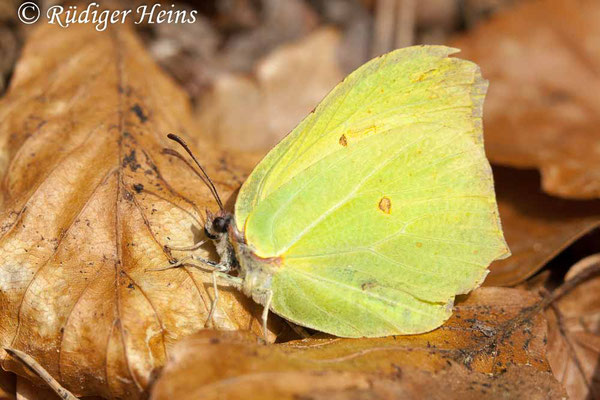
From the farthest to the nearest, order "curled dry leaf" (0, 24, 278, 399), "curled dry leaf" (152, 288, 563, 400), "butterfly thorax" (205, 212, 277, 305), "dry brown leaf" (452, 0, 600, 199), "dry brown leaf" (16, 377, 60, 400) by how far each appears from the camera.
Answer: "dry brown leaf" (452, 0, 600, 199), "dry brown leaf" (16, 377, 60, 400), "butterfly thorax" (205, 212, 277, 305), "curled dry leaf" (0, 24, 278, 399), "curled dry leaf" (152, 288, 563, 400)

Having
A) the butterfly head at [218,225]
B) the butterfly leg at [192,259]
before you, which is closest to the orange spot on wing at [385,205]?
the butterfly head at [218,225]

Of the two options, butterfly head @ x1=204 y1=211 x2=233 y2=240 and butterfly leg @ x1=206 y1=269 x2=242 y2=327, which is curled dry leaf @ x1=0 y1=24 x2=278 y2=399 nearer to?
butterfly leg @ x1=206 y1=269 x2=242 y2=327


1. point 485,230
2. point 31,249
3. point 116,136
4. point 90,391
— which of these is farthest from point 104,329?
point 485,230

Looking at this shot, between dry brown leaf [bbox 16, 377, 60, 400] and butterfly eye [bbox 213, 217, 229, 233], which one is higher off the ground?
butterfly eye [bbox 213, 217, 229, 233]

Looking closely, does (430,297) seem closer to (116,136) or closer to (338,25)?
(116,136)

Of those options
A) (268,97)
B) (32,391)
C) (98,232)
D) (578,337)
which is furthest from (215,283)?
(268,97)

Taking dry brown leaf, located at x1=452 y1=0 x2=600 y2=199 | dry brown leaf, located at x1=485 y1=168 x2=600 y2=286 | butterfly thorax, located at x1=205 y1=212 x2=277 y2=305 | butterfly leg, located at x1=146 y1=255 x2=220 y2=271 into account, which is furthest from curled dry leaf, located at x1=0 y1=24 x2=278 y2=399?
dry brown leaf, located at x1=452 y1=0 x2=600 y2=199
